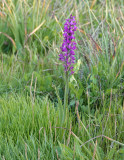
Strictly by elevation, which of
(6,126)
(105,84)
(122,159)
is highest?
(105,84)

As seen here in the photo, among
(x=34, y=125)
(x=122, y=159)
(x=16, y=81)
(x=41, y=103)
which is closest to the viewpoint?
(x=122, y=159)

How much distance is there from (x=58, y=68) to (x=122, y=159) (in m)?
1.31

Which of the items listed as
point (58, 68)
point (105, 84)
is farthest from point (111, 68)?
point (58, 68)

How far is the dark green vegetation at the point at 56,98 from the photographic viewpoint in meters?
1.51

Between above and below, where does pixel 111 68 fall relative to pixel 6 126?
above

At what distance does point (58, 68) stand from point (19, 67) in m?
0.45

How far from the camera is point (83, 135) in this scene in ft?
5.30

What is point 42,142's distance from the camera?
1.56m

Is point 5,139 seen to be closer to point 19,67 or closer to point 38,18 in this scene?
point 19,67

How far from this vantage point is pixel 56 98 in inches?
87.9

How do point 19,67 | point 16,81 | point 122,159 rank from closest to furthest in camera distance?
point 122,159 → point 16,81 → point 19,67

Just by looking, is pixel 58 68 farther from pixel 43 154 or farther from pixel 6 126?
pixel 43 154

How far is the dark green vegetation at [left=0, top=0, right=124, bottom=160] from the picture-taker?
4.95 feet

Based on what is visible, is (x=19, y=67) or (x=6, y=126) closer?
(x=6, y=126)
